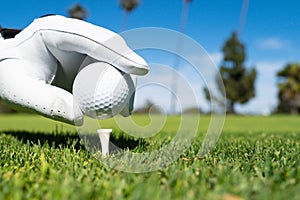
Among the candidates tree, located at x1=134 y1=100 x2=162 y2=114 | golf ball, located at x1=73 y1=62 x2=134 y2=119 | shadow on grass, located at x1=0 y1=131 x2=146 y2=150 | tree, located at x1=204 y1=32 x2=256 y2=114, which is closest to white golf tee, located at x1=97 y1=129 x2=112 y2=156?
golf ball, located at x1=73 y1=62 x2=134 y2=119

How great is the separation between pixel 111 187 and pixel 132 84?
1000mm

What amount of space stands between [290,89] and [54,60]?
47.0 metres

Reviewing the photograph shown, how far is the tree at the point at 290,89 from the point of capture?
45062 mm

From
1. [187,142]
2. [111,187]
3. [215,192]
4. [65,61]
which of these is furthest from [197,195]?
[187,142]

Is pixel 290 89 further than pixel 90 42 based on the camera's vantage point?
Yes

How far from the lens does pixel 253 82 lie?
39438mm

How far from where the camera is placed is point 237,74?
128 feet

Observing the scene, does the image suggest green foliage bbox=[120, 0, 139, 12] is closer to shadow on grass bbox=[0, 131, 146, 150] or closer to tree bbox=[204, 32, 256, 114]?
tree bbox=[204, 32, 256, 114]

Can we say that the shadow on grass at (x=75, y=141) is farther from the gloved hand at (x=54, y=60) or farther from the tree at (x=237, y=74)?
the tree at (x=237, y=74)

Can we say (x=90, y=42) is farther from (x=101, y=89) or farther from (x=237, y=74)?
(x=237, y=74)

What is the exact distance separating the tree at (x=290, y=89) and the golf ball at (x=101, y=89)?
4579cm

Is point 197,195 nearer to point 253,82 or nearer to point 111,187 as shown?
point 111,187

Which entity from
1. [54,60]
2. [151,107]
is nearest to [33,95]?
[54,60]

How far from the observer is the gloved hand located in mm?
2260
